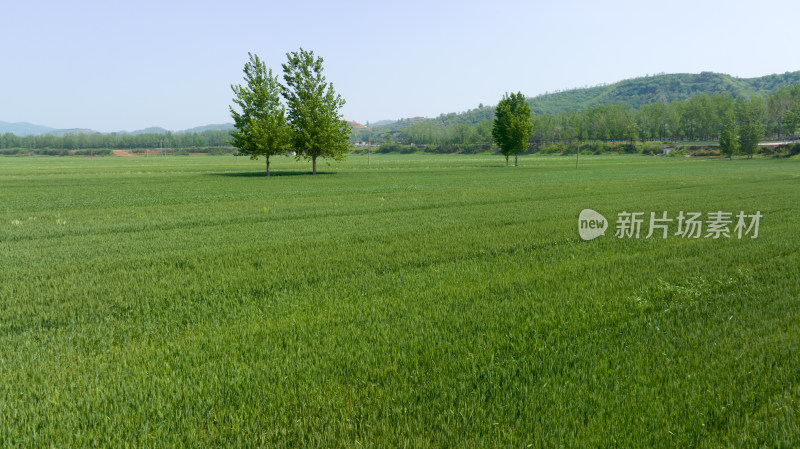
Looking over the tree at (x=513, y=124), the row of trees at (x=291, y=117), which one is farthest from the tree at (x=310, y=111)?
the tree at (x=513, y=124)

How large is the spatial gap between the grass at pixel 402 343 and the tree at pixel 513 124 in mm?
59036

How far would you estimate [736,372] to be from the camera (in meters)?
5.00

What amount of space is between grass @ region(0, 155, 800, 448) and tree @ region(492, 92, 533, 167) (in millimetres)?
59036

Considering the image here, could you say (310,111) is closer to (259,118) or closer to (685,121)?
(259,118)

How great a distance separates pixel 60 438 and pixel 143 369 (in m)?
1.24

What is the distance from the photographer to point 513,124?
2749 inches

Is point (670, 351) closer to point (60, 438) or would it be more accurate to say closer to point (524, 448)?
point (524, 448)

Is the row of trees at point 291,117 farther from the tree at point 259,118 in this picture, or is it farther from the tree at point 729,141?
the tree at point 729,141

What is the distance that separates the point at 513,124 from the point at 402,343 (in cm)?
6834

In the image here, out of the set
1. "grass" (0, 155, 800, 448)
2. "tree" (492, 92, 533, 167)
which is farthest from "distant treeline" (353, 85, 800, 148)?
"grass" (0, 155, 800, 448)

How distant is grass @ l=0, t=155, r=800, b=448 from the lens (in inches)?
164

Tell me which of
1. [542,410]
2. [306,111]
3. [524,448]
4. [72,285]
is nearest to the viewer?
[524,448]

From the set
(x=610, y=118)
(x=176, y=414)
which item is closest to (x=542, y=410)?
(x=176, y=414)

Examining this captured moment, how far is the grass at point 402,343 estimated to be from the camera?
13.7 feet
